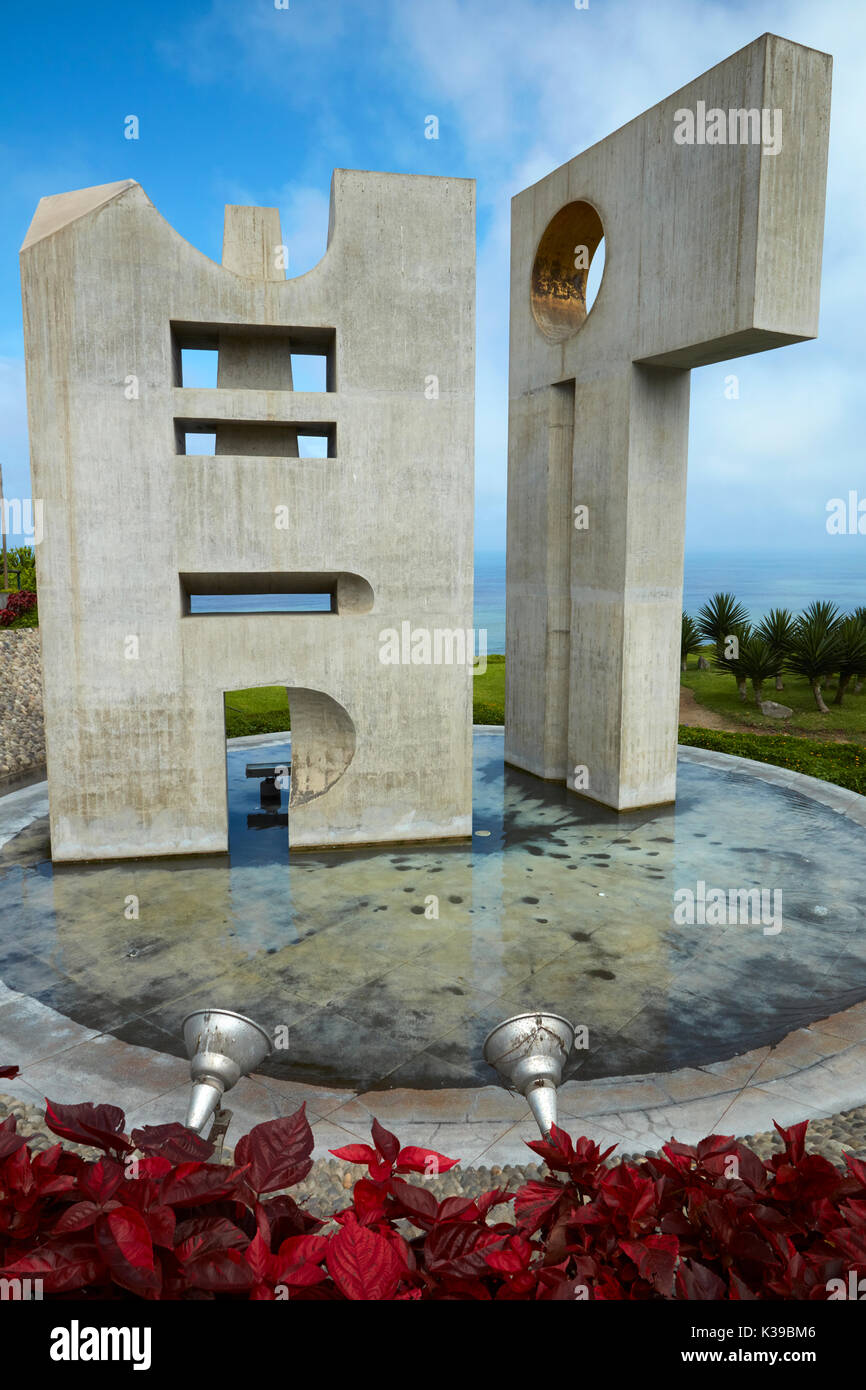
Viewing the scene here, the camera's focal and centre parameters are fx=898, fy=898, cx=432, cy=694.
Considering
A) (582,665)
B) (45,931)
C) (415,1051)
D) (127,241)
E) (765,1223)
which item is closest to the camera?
(765,1223)

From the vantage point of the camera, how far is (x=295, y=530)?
10.8m

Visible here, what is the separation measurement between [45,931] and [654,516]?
363 inches

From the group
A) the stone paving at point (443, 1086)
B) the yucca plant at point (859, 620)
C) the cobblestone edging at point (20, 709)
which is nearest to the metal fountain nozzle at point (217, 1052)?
the stone paving at point (443, 1086)

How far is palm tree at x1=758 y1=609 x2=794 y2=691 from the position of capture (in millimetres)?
22234

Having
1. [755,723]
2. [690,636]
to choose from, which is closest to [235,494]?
[755,723]

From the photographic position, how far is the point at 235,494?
10.6 metres

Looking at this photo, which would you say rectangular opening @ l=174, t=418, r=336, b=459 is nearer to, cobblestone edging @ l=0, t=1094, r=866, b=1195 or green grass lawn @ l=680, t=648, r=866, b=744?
cobblestone edging @ l=0, t=1094, r=866, b=1195

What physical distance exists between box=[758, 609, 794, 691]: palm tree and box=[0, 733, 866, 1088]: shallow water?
10.5 m

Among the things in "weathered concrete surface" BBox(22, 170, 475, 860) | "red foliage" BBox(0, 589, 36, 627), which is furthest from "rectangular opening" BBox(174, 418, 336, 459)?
"red foliage" BBox(0, 589, 36, 627)

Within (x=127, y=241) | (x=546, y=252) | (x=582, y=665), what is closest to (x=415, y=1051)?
(x=582, y=665)

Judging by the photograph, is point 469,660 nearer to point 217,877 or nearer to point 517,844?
point 517,844

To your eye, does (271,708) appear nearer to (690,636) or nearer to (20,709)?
(20,709)

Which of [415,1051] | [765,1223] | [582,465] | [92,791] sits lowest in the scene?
[415,1051]

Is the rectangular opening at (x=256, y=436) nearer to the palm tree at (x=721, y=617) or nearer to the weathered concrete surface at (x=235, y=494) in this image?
the weathered concrete surface at (x=235, y=494)
